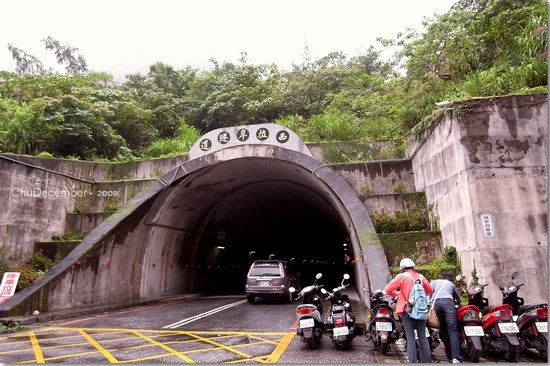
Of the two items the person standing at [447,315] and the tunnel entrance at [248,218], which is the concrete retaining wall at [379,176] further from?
the person standing at [447,315]

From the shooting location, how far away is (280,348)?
22.9 ft

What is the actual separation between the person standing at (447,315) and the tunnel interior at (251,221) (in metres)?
6.95

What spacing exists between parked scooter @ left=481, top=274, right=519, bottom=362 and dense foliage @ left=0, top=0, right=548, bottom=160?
586 cm

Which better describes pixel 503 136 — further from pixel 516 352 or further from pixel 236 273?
pixel 236 273

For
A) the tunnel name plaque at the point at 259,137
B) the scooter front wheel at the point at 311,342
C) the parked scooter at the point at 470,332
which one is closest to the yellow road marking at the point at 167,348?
the scooter front wheel at the point at 311,342

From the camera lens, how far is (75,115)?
20109mm

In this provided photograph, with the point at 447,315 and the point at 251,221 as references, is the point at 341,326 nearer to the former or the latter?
the point at 447,315

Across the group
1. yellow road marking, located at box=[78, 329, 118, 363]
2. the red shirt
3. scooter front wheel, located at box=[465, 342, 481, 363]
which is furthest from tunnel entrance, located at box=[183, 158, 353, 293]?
scooter front wheel, located at box=[465, 342, 481, 363]

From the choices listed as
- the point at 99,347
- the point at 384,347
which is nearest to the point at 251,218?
the point at 99,347

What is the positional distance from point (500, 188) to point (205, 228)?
13625mm

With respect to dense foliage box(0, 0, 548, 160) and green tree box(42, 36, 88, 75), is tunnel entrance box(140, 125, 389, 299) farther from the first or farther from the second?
green tree box(42, 36, 88, 75)

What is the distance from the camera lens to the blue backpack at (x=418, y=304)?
5.34 m

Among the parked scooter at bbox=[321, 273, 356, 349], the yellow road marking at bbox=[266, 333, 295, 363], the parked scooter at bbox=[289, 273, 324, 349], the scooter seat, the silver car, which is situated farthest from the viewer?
the silver car

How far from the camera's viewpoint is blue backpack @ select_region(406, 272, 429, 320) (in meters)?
5.34
